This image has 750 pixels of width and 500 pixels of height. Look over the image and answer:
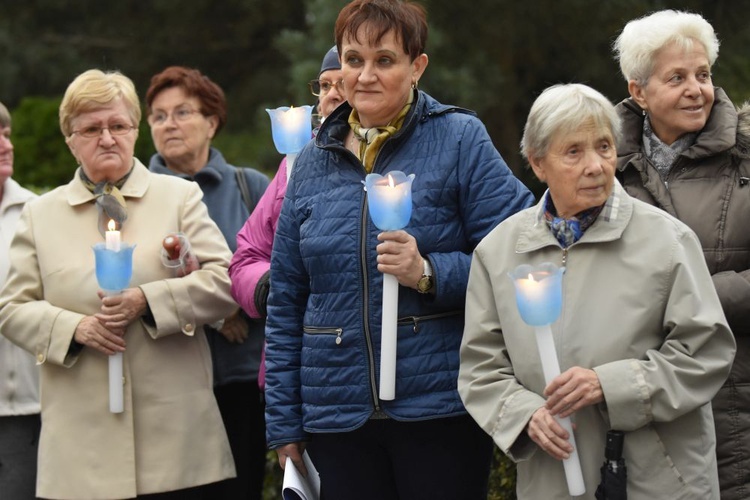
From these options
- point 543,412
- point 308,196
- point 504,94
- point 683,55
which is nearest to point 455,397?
point 543,412

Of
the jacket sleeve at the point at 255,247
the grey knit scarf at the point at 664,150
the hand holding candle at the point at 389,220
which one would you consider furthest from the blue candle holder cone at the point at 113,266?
the grey knit scarf at the point at 664,150

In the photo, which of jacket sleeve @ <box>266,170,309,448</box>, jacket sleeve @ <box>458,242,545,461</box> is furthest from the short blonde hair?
jacket sleeve @ <box>458,242,545,461</box>

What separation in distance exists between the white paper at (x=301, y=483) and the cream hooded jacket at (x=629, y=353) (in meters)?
0.79

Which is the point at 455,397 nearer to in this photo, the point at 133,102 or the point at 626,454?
the point at 626,454

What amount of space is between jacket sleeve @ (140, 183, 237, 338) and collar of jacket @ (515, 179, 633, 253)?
1640 millimetres

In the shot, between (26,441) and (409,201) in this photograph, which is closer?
(409,201)

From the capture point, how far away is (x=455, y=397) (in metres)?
4.01

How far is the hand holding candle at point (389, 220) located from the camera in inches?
150

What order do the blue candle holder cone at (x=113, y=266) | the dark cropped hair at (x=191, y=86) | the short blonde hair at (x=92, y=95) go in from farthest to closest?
the dark cropped hair at (x=191, y=86)
the short blonde hair at (x=92, y=95)
the blue candle holder cone at (x=113, y=266)

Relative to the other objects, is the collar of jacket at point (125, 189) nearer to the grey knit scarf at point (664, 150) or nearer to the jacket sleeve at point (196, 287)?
the jacket sleeve at point (196, 287)

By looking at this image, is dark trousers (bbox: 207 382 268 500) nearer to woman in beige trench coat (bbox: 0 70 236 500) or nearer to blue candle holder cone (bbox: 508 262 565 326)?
woman in beige trench coat (bbox: 0 70 236 500)

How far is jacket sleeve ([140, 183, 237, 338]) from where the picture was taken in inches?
193

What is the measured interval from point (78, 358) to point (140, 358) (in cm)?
23

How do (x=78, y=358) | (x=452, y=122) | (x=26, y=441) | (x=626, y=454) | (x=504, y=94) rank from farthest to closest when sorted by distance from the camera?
(x=504, y=94), (x=26, y=441), (x=78, y=358), (x=452, y=122), (x=626, y=454)
